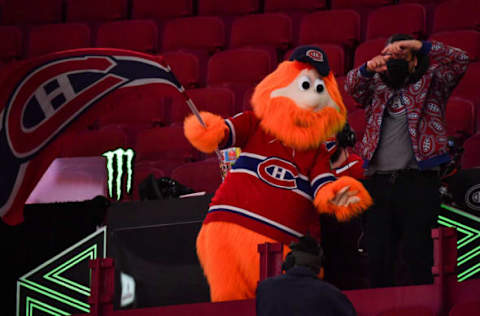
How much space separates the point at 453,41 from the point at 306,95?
1.35 meters

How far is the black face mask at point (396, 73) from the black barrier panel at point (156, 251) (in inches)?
24.2

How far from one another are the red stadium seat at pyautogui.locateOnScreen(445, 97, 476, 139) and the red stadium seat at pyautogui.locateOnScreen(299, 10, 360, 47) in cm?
95

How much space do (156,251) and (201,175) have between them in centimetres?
64

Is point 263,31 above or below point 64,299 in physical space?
above

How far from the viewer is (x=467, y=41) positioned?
10.2ft

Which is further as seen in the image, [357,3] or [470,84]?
[357,3]

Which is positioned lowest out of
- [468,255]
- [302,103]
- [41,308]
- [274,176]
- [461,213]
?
[41,308]

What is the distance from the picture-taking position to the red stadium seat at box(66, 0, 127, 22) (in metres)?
4.30

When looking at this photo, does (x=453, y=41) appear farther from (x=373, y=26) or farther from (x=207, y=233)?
(x=207, y=233)

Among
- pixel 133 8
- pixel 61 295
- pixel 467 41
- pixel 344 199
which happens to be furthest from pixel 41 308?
pixel 133 8

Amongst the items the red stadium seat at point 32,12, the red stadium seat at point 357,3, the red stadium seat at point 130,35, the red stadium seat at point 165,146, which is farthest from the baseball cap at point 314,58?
the red stadium seat at point 32,12

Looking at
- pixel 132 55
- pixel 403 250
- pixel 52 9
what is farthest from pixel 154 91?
pixel 52 9

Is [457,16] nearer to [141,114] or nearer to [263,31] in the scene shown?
[263,31]

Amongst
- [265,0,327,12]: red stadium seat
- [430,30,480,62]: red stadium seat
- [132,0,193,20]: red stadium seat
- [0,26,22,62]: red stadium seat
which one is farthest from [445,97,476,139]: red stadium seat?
[0,26,22,62]: red stadium seat
